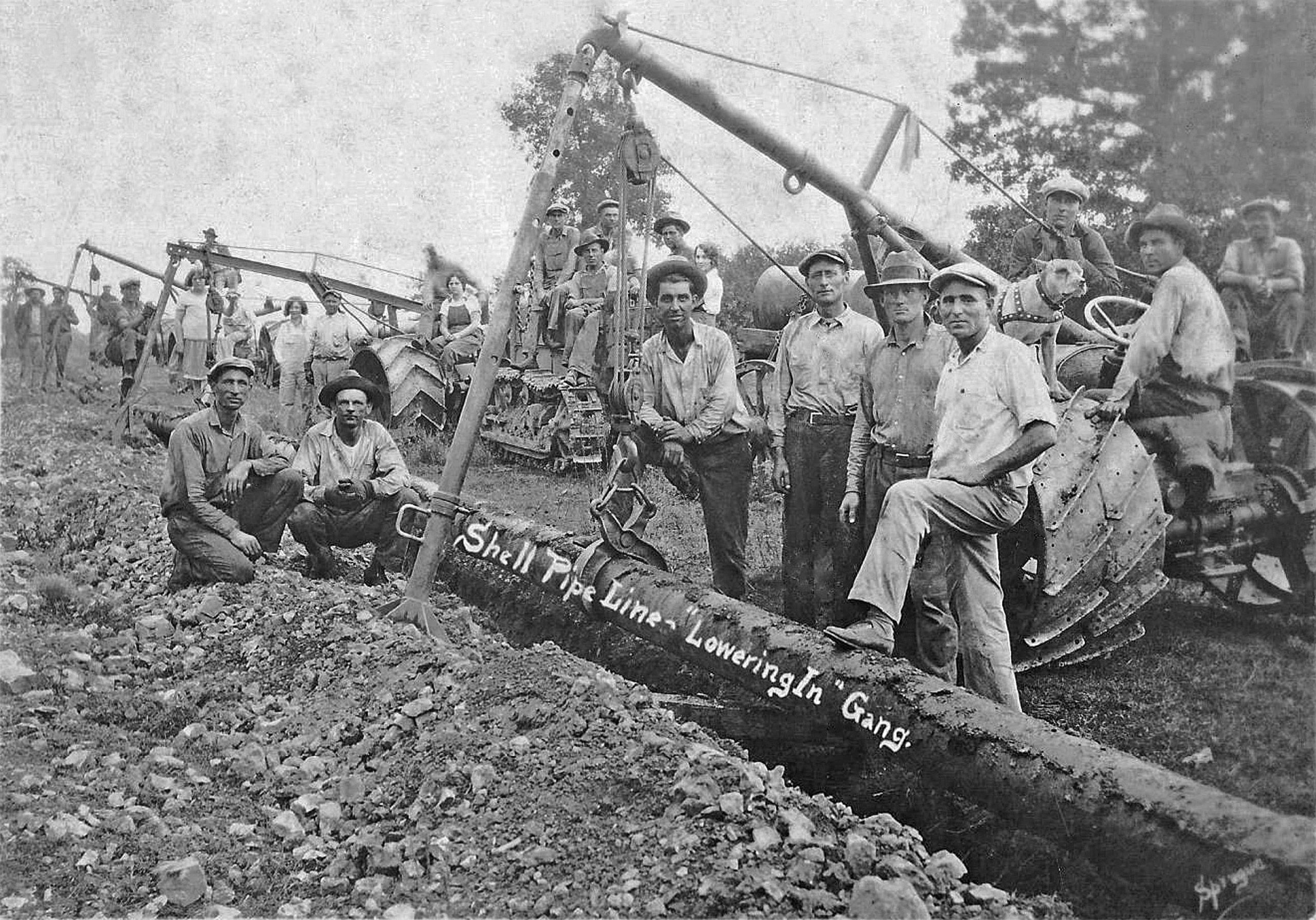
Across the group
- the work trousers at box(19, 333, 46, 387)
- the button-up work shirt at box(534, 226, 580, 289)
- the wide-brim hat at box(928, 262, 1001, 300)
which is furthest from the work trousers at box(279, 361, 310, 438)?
the wide-brim hat at box(928, 262, 1001, 300)

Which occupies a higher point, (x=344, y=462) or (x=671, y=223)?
(x=671, y=223)

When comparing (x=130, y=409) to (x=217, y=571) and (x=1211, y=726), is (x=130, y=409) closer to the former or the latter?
(x=217, y=571)

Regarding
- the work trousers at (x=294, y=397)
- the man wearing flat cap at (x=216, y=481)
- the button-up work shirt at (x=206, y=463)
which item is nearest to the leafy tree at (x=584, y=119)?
the man wearing flat cap at (x=216, y=481)

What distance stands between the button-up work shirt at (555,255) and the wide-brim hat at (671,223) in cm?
231

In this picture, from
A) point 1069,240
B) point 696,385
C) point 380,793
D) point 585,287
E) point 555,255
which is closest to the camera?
point 380,793

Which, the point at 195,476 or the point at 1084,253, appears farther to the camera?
the point at 195,476

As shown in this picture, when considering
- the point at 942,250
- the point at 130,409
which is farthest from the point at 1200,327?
the point at 130,409

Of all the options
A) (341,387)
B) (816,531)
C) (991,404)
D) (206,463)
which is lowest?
(206,463)

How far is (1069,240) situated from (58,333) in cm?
1143

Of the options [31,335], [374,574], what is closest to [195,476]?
[374,574]

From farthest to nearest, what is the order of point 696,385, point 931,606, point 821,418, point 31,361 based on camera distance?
point 31,361 < point 696,385 < point 821,418 < point 931,606

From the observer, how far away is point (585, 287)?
891cm

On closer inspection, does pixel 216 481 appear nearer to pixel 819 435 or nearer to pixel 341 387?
pixel 341 387

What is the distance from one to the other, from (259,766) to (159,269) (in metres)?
6.19
